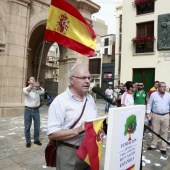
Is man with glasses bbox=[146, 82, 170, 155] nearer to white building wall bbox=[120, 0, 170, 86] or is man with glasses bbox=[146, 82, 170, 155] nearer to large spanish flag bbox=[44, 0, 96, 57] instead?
large spanish flag bbox=[44, 0, 96, 57]

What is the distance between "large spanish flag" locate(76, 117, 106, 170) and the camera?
1.95m

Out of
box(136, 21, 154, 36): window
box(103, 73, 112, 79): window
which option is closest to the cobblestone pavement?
box(136, 21, 154, 36): window

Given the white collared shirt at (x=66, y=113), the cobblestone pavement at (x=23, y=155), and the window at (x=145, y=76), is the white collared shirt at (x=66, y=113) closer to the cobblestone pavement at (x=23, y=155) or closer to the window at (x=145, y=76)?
the cobblestone pavement at (x=23, y=155)

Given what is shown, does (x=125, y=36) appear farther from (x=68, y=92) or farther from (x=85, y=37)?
(x=68, y=92)

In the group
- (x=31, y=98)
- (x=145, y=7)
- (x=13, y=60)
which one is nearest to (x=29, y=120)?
(x=31, y=98)

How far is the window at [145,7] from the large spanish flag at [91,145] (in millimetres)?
21526

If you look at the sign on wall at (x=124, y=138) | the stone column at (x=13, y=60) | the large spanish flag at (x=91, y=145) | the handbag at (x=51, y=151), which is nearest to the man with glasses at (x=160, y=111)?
the sign on wall at (x=124, y=138)

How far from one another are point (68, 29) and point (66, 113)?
2.62 m

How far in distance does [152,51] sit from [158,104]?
16044mm

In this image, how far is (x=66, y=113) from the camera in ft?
7.20

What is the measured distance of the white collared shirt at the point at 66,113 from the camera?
2.15 metres

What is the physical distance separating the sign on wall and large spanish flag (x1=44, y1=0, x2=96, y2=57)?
246cm

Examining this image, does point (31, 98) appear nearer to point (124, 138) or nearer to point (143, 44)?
point (124, 138)

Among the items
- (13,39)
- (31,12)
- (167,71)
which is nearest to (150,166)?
(13,39)
